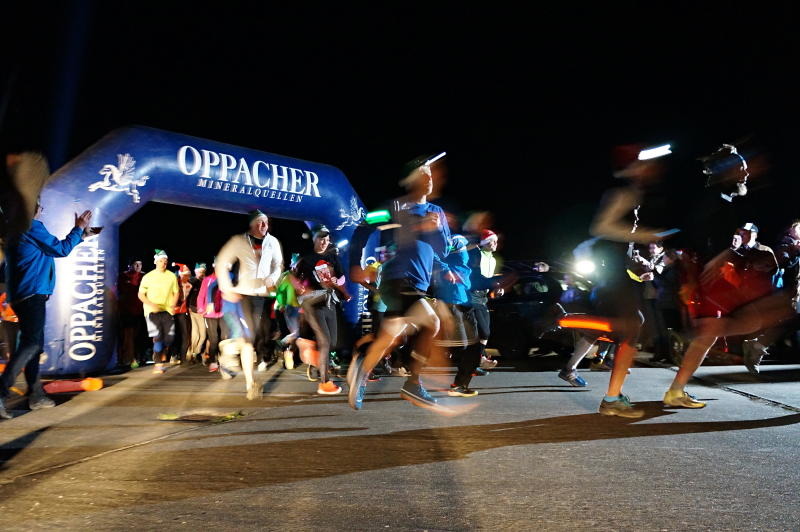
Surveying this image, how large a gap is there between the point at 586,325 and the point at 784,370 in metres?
4.23

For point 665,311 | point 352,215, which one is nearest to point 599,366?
point 665,311

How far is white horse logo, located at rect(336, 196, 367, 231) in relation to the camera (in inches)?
534

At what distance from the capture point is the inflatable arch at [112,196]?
30.0 feet

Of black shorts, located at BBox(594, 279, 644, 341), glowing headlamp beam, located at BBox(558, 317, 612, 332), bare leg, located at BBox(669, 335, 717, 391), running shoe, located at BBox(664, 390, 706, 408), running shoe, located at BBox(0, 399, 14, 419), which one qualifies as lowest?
running shoe, located at BBox(0, 399, 14, 419)

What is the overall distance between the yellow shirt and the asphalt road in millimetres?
4220

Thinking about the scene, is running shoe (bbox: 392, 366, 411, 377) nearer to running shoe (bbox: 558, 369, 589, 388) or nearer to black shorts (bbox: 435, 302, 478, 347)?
black shorts (bbox: 435, 302, 478, 347)

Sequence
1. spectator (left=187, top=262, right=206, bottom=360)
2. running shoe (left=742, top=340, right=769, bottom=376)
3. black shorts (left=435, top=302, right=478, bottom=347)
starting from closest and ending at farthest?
black shorts (left=435, top=302, right=478, bottom=347) → running shoe (left=742, top=340, right=769, bottom=376) → spectator (left=187, top=262, right=206, bottom=360)

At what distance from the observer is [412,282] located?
504cm

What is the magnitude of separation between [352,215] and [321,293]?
21.7 feet

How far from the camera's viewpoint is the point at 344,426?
16.1 feet

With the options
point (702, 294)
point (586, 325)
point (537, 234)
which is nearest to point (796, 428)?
point (702, 294)

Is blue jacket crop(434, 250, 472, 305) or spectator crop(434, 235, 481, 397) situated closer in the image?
spectator crop(434, 235, 481, 397)

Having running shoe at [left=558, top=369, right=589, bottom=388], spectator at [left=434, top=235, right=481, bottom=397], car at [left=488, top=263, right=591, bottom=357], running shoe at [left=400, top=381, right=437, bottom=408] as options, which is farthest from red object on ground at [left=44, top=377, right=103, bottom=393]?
car at [left=488, top=263, right=591, bottom=357]

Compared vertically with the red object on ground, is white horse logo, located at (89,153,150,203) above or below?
above
